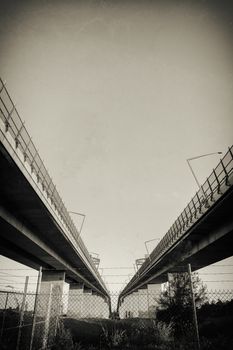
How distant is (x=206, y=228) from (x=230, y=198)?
5.98 metres

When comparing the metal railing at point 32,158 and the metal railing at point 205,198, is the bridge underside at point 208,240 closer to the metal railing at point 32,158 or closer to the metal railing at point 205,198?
the metal railing at point 205,198

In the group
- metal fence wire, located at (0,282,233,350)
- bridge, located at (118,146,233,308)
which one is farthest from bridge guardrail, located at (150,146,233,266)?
metal fence wire, located at (0,282,233,350)

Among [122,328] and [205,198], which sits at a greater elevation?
[205,198]

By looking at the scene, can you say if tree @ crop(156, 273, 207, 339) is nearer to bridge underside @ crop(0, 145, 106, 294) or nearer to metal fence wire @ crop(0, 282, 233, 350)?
metal fence wire @ crop(0, 282, 233, 350)

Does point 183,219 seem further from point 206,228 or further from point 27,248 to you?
point 27,248

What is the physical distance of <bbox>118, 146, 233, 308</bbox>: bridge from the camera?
49.8 ft

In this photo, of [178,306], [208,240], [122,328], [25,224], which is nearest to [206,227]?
[208,240]

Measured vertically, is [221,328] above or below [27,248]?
below

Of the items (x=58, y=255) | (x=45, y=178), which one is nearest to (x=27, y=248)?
(x=58, y=255)

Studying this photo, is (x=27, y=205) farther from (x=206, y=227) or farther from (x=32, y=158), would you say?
(x=206, y=227)

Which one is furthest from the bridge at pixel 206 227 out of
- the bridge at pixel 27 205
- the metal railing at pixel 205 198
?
the bridge at pixel 27 205

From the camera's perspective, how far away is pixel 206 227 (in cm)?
1988

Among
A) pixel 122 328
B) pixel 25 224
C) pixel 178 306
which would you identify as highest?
pixel 25 224

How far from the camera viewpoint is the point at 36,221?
1802 cm
